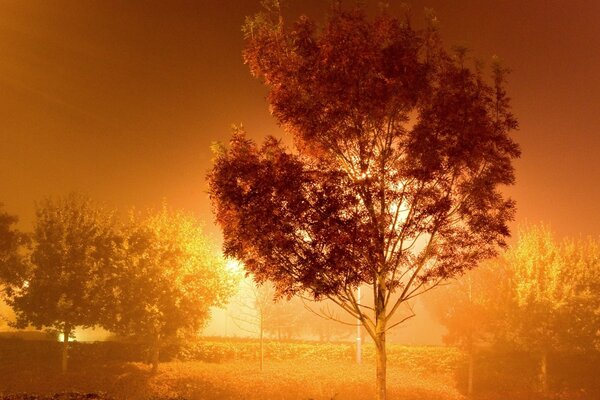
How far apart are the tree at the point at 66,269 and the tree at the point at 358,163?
21520mm

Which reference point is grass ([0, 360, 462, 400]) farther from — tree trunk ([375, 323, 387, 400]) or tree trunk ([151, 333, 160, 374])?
tree trunk ([375, 323, 387, 400])

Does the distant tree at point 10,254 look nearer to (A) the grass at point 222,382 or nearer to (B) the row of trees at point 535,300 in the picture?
(A) the grass at point 222,382

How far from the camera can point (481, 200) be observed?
11609 mm

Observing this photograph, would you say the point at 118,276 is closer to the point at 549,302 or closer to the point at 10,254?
the point at 10,254

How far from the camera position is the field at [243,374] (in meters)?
25.1

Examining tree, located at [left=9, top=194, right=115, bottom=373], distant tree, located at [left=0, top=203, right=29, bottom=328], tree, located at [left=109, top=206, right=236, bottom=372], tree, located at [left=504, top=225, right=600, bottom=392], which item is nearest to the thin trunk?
tree, located at [left=109, top=206, right=236, bottom=372]

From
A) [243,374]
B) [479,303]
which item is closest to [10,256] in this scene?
[243,374]

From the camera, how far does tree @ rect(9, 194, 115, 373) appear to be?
30.2m

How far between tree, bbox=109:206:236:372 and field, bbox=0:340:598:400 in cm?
254

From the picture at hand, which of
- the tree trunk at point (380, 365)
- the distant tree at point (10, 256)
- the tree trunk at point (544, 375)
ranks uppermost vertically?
the distant tree at point (10, 256)

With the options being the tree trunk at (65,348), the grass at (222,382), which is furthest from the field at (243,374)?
the tree trunk at (65,348)

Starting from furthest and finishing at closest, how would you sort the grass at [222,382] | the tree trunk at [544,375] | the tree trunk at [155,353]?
1. the tree trunk at [544,375]
2. the tree trunk at [155,353]
3. the grass at [222,382]

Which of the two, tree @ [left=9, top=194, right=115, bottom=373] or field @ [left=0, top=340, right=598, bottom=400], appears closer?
field @ [left=0, top=340, right=598, bottom=400]

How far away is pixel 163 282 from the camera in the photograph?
1160 inches
